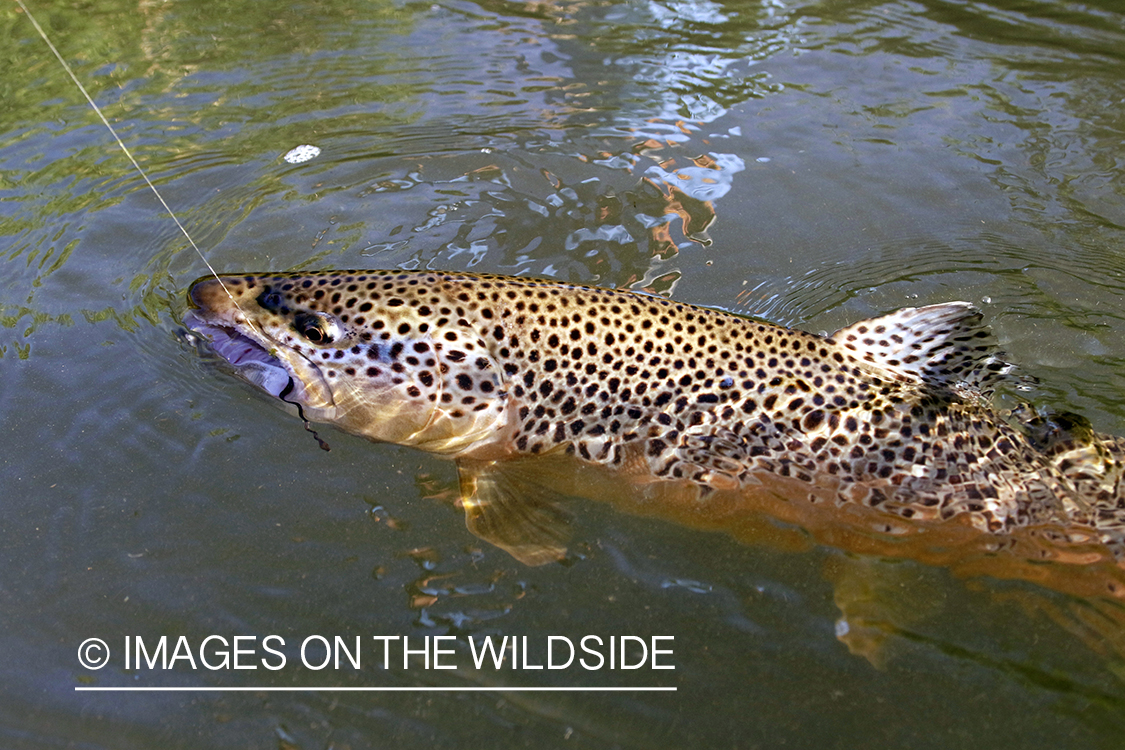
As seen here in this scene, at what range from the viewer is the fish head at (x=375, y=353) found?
4004 millimetres

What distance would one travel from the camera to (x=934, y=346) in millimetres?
3988

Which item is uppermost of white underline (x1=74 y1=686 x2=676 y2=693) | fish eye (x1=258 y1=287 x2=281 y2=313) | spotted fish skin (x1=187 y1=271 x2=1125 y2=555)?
fish eye (x1=258 y1=287 x2=281 y2=313)

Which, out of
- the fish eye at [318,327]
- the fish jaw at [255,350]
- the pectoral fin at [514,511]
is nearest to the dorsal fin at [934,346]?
the pectoral fin at [514,511]

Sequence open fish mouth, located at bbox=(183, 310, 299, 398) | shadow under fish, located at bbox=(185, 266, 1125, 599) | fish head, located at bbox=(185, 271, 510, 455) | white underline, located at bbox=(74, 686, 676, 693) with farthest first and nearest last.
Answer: open fish mouth, located at bbox=(183, 310, 299, 398), fish head, located at bbox=(185, 271, 510, 455), shadow under fish, located at bbox=(185, 266, 1125, 599), white underline, located at bbox=(74, 686, 676, 693)

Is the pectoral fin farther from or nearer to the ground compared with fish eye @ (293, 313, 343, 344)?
nearer to the ground

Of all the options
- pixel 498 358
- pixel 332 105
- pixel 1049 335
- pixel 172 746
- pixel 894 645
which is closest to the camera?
pixel 172 746

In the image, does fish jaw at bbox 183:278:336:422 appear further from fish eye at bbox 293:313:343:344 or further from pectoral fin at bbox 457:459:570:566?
pectoral fin at bbox 457:459:570:566

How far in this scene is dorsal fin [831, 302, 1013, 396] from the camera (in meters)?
3.94

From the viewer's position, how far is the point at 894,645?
11.9ft

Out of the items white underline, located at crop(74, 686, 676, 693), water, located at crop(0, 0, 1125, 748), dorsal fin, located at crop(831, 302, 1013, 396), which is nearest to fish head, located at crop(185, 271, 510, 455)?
water, located at crop(0, 0, 1125, 748)

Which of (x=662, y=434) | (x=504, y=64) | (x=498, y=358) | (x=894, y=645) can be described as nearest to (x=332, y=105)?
(x=504, y=64)

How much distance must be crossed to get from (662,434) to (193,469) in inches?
92.3

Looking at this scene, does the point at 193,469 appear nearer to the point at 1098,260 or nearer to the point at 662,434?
the point at 662,434

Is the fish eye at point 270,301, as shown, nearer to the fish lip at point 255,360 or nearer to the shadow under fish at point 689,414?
the shadow under fish at point 689,414
